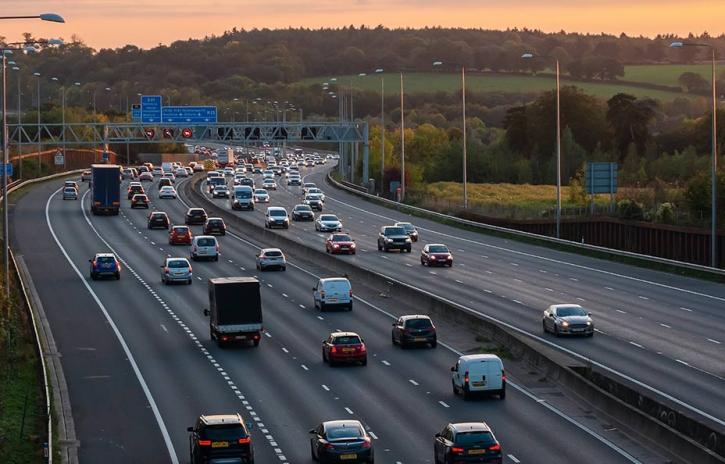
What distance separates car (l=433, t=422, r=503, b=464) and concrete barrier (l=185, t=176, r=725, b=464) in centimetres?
467

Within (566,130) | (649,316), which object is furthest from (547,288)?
(566,130)

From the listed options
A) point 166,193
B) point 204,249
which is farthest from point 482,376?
point 166,193

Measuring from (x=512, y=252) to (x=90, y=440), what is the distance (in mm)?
52723

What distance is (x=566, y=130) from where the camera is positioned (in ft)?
651

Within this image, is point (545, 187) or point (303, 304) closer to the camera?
point (303, 304)

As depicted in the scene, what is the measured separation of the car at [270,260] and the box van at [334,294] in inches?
601

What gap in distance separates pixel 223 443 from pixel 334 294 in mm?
30360

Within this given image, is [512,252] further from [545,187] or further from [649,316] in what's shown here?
[545,187]

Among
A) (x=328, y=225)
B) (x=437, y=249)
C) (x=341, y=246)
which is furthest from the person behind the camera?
(x=328, y=225)

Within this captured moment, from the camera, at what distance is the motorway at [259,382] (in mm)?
36406

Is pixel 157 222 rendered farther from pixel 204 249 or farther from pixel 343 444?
pixel 343 444

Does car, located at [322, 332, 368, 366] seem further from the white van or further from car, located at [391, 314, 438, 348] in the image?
the white van

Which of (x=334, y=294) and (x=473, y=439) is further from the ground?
(x=473, y=439)

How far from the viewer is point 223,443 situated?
31.9m
